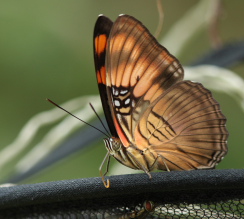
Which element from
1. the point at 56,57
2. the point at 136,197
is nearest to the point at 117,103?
the point at 136,197

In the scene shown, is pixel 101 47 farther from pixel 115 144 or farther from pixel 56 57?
pixel 56 57

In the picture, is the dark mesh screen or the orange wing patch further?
the orange wing patch

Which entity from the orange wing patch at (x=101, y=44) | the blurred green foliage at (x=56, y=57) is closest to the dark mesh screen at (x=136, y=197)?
the orange wing patch at (x=101, y=44)

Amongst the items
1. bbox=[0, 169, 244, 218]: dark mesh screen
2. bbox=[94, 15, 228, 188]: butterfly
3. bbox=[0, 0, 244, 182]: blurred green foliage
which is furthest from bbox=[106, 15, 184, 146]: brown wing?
bbox=[0, 0, 244, 182]: blurred green foliage

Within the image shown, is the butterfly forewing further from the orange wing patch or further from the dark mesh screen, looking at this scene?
the dark mesh screen

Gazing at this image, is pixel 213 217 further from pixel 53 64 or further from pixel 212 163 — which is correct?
pixel 53 64

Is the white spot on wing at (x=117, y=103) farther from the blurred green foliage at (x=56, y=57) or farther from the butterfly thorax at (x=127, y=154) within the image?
the blurred green foliage at (x=56, y=57)
